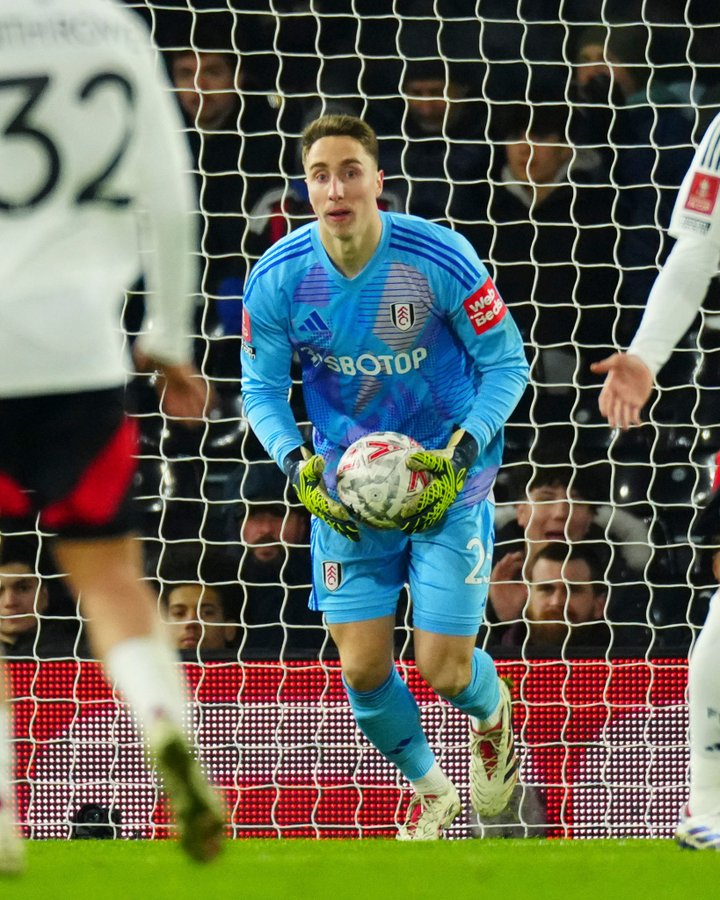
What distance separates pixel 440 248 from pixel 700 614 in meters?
2.57

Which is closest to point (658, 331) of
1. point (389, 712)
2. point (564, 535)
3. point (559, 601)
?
point (389, 712)

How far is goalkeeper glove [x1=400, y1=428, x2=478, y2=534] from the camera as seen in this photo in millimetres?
4664

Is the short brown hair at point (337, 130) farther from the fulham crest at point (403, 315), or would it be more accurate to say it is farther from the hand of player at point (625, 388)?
the hand of player at point (625, 388)

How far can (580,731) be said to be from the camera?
5.91 metres

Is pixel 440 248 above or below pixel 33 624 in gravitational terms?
above

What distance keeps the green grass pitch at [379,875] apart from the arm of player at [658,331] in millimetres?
955

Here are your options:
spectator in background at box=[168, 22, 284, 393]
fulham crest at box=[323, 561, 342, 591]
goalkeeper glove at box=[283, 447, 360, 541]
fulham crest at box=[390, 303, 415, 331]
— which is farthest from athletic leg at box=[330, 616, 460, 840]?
spectator in background at box=[168, 22, 284, 393]

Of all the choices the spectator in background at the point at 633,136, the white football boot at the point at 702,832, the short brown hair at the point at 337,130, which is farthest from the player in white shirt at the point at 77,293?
the spectator in background at the point at 633,136

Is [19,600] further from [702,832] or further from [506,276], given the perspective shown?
[702,832]

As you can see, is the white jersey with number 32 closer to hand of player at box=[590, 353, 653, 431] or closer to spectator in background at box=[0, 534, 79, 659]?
hand of player at box=[590, 353, 653, 431]

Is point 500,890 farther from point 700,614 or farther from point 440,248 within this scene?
point 700,614

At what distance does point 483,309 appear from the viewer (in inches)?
193

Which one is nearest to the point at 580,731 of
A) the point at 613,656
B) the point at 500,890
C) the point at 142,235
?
the point at 613,656

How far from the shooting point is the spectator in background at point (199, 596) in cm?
646
